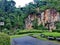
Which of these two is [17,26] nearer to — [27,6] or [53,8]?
[27,6]

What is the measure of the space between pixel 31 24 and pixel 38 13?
93.8 inches

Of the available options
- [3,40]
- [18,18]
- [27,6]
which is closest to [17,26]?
[18,18]

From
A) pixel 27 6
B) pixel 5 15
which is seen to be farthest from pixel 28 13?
pixel 5 15

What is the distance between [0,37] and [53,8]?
2929cm

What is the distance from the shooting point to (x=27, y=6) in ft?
132

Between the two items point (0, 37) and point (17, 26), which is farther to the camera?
point (17, 26)

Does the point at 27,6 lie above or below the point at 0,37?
above

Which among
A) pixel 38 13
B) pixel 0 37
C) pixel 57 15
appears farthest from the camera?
pixel 38 13

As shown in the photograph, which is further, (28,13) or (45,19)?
(28,13)

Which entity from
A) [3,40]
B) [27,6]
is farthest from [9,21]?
[3,40]

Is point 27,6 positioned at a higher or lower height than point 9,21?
higher

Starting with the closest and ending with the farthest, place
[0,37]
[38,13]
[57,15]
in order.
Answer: [0,37], [57,15], [38,13]

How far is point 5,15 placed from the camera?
129 ft

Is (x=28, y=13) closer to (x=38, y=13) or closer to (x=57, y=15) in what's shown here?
(x=38, y=13)
